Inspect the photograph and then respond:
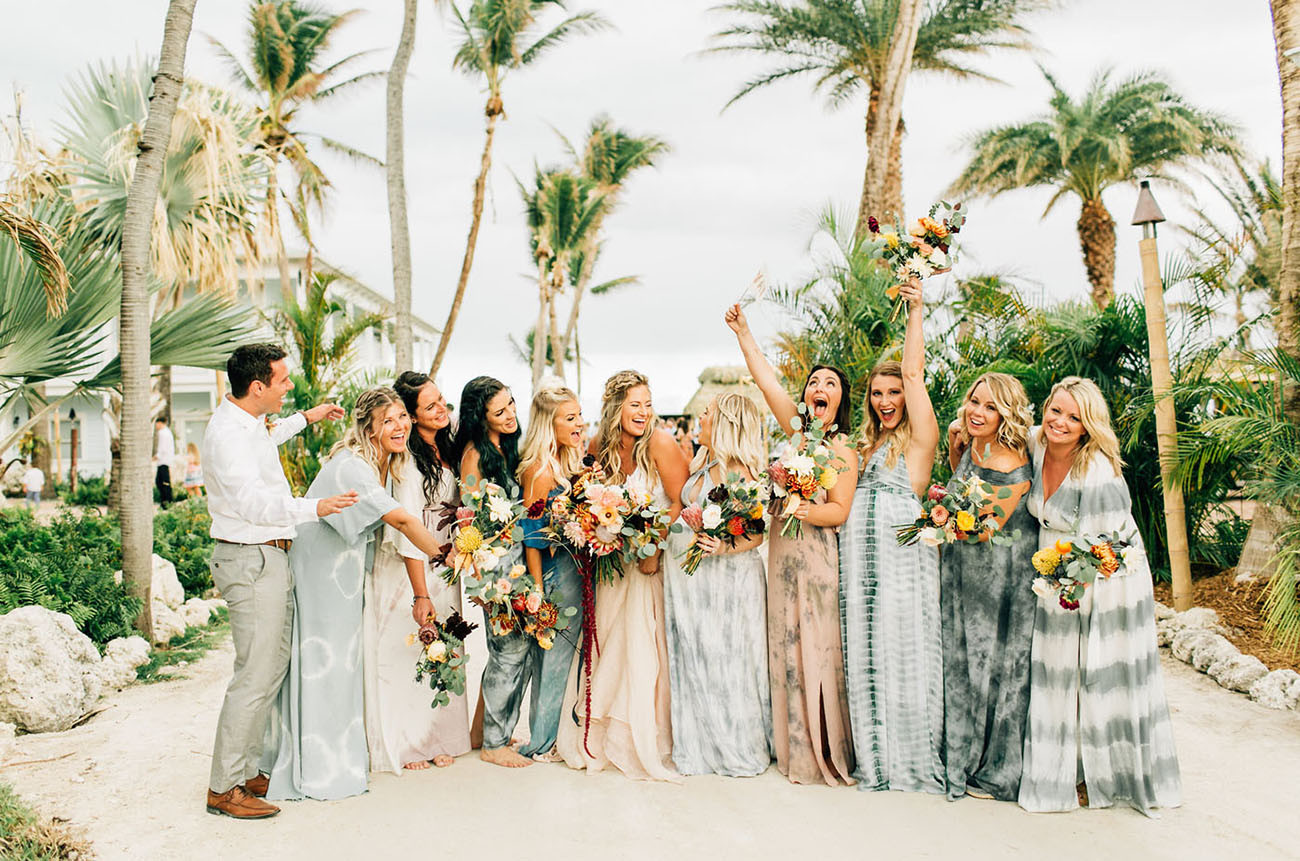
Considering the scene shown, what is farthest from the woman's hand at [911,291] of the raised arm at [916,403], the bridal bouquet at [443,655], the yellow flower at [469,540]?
the bridal bouquet at [443,655]

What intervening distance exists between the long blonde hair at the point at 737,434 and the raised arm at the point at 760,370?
18 centimetres

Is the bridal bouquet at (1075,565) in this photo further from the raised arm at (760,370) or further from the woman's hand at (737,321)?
the woman's hand at (737,321)

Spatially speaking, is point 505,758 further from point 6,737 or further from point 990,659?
point 6,737

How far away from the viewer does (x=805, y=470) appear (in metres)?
4.36

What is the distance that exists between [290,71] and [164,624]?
1844cm

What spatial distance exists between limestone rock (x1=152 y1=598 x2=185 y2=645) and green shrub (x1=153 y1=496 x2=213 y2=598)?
2.86ft

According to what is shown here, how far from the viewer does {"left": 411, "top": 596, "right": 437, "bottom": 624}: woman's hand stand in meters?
4.64

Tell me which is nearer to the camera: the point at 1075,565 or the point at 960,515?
the point at 1075,565

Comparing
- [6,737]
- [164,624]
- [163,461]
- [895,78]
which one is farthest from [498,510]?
[163,461]

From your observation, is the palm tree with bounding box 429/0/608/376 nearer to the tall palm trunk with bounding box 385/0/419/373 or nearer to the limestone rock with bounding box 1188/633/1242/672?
the tall palm trunk with bounding box 385/0/419/373

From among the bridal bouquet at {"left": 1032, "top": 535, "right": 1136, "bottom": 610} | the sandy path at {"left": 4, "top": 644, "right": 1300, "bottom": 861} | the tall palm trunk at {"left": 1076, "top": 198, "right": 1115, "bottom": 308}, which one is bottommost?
the sandy path at {"left": 4, "top": 644, "right": 1300, "bottom": 861}

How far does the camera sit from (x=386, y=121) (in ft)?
46.2

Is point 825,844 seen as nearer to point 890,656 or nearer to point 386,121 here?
point 890,656

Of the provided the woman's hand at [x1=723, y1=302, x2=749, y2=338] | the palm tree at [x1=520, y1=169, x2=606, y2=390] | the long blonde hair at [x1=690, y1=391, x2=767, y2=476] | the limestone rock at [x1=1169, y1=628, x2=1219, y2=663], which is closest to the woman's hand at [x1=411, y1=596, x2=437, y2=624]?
the long blonde hair at [x1=690, y1=391, x2=767, y2=476]
